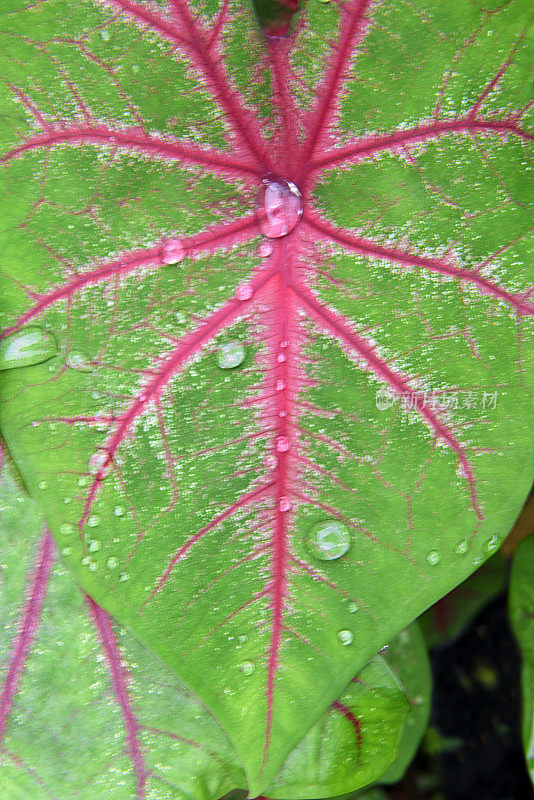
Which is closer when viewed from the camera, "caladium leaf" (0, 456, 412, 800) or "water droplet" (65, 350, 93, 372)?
"water droplet" (65, 350, 93, 372)

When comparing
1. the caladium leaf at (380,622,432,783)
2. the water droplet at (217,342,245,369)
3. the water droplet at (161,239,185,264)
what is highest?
the water droplet at (161,239,185,264)

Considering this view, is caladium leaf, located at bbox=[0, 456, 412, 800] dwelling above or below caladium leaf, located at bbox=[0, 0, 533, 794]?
below

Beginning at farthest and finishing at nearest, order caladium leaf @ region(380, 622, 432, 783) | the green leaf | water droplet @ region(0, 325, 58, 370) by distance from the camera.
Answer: caladium leaf @ region(380, 622, 432, 783), the green leaf, water droplet @ region(0, 325, 58, 370)

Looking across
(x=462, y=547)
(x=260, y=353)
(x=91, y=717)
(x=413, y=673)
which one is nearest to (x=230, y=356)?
(x=260, y=353)

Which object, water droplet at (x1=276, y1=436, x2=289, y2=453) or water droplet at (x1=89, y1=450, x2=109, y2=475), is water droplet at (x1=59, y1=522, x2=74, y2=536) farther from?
water droplet at (x1=276, y1=436, x2=289, y2=453)

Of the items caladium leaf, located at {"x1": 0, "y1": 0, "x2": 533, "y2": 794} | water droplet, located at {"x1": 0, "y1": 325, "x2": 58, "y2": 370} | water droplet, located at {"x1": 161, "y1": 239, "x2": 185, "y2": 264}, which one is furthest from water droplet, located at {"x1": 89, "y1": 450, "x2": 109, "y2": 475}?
water droplet, located at {"x1": 161, "y1": 239, "x2": 185, "y2": 264}

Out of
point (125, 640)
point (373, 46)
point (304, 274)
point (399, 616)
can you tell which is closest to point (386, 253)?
point (304, 274)

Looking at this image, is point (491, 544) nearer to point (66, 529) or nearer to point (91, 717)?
point (66, 529)

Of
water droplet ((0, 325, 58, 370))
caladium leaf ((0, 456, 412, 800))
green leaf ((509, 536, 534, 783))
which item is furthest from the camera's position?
green leaf ((509, 536, 534, 783))

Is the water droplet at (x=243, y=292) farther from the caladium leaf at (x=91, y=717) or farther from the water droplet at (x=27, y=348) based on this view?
the caladium leaf at (x=91, y=717)
